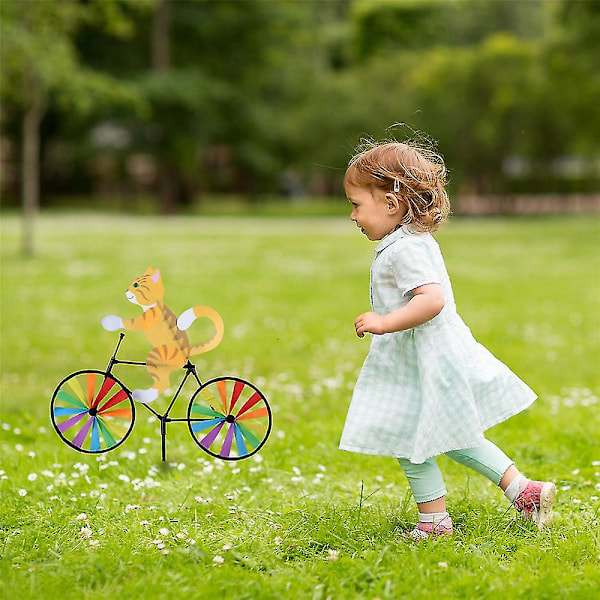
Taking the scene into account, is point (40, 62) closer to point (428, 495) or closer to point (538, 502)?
point (428, 495)

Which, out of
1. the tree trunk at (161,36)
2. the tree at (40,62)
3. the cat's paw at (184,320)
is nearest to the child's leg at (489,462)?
the cat's paw at (184,320)

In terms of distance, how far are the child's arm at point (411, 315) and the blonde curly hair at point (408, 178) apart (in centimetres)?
32

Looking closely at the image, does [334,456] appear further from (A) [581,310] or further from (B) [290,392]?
(A) [581,310]

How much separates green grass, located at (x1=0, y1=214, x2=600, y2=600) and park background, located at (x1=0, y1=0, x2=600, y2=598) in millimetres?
17

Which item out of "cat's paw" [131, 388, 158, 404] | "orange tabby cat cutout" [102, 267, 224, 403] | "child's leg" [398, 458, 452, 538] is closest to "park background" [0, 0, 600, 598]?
"child's leg" [398, 458, 452, 538]

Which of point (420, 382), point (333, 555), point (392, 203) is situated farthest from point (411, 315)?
point (333, 555)

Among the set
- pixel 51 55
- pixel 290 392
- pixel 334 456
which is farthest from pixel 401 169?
pixel 51 55

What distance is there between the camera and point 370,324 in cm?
351

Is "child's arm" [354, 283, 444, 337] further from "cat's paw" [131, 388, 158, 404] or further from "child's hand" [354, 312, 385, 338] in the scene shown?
"cat's paw" [131, 388, 158, 404]

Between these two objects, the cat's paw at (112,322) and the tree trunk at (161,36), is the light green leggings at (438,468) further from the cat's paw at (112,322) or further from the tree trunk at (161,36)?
the tree trunk at (161,36)

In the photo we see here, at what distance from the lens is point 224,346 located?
27.6 ft

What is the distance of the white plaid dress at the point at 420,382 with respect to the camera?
364 centimetres

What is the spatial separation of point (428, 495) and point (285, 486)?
1.02 metres

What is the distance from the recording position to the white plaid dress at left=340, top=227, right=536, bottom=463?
12.0 ft
